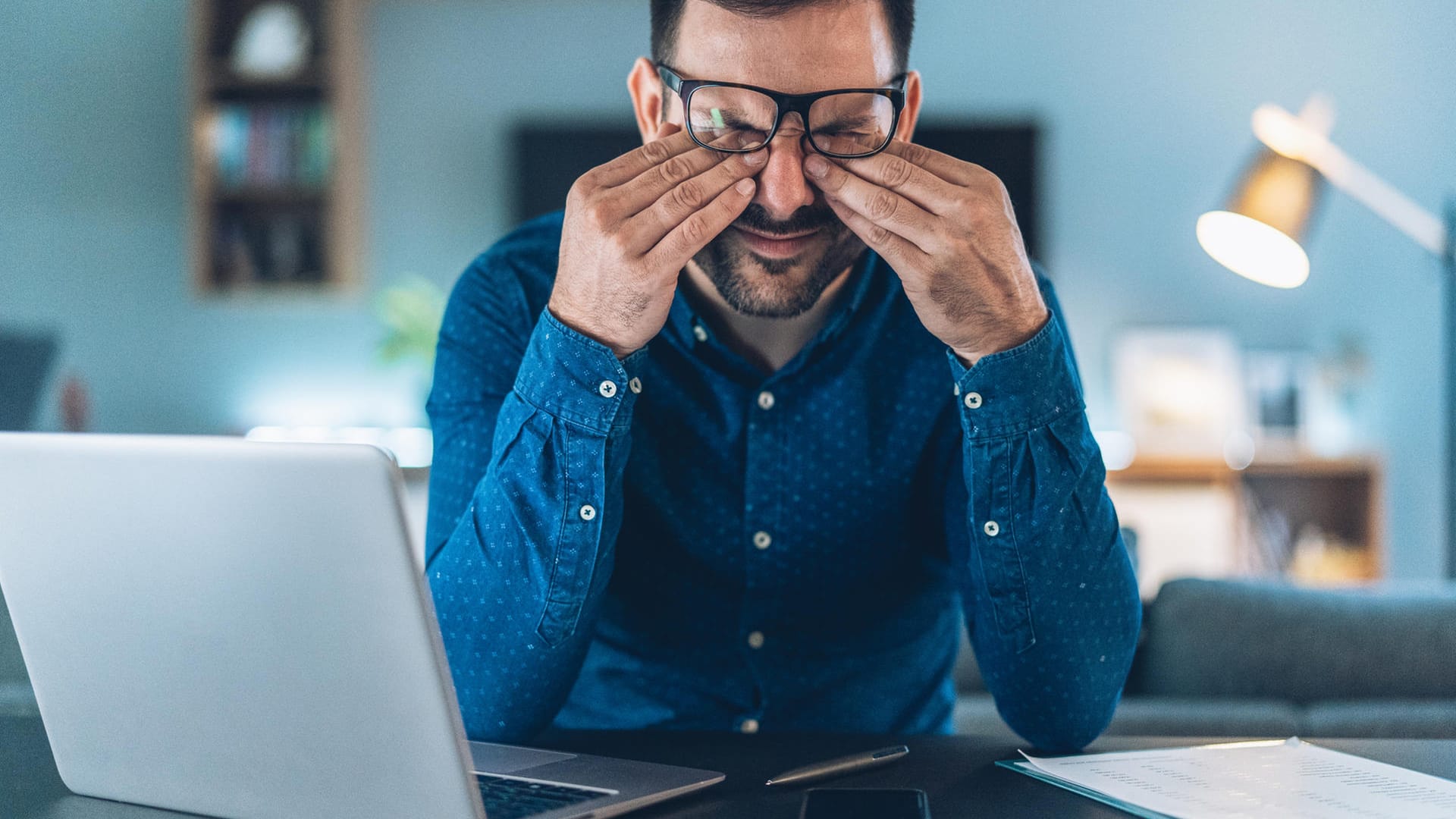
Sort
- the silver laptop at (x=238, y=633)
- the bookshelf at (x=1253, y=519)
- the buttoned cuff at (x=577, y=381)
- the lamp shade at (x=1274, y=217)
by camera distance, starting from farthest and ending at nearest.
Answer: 1. the bookshelf at (x=1253, y=519)
2. the lamp shade at (x=1274, y=217)
3. the buttoned cuff at (x=577, y=381)
4. the silver laptop at (x=238, y=633)

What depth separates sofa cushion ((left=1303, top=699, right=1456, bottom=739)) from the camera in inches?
52.4

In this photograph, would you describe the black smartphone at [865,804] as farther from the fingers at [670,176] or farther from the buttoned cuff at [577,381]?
the fingers at [670,176]

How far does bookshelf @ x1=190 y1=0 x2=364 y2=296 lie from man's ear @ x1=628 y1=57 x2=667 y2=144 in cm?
320

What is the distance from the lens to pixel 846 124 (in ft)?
3.22

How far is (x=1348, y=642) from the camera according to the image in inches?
57.3

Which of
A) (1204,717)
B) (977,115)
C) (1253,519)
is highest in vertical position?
(977,115)

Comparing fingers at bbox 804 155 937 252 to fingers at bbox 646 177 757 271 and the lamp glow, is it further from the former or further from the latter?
the lamp glow

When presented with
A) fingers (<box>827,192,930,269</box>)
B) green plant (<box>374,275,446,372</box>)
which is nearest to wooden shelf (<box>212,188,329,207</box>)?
green plant (<box>374,275,446,372</box>)

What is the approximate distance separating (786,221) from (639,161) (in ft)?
0.54

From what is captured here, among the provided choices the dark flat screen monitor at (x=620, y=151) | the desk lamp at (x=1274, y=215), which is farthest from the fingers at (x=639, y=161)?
the dark flat screen monitor at (x=620, y=151)

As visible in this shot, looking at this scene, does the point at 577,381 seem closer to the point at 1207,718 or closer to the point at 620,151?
the point at 1207,718

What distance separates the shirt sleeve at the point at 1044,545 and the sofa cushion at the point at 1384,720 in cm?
59

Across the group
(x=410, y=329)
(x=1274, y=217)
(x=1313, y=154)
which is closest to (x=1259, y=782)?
(x=1274, y=217)

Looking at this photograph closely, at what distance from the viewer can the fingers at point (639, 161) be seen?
0.89 m
